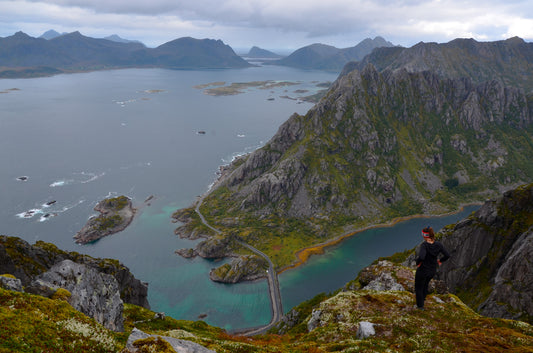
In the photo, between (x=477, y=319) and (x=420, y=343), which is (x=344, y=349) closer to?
(x=420, y=343)

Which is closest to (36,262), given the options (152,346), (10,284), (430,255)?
(10,284)

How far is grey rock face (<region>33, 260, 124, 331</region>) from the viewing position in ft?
142

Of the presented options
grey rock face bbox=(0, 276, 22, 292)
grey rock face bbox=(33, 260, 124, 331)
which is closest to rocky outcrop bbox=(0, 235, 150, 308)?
grey rock face bbox=(33, 260, 124, 331)

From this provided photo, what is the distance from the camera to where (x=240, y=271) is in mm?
162125

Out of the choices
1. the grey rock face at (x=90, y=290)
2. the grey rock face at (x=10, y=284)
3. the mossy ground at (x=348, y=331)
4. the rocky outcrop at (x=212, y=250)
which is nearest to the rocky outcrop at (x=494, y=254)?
the mossy ground at (x=348, y=331)

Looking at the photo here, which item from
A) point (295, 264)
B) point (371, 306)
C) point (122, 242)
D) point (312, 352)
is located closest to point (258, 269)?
point (295, 264)

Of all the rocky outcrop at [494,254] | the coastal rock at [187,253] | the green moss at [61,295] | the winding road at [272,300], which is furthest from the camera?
the coastal rock at [187,253]

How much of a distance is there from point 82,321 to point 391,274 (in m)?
54.1

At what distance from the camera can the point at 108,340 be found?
84.7 ft

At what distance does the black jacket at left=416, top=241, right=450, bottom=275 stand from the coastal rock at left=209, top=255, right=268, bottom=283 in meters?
142

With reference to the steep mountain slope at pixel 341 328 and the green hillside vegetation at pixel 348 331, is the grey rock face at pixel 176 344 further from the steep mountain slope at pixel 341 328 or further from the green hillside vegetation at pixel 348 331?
the green hillside vegetation at pixel 348 331

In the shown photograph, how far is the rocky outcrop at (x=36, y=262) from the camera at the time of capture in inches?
2431

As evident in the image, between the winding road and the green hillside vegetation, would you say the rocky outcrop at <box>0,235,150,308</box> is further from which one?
the winding road

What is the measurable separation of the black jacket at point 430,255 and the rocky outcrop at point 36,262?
70.6m
